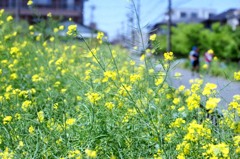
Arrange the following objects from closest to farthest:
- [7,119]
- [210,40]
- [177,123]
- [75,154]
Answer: [75,154], [177,123], [7,119], [210,40]

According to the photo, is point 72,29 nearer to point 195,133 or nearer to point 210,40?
point 195,133

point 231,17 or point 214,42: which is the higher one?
point 231,17

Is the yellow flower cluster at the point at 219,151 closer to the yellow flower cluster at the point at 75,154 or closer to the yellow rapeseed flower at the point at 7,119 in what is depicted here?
the yellow flower cluster at the point at 75,154

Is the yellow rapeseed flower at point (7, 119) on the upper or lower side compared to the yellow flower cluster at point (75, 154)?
upper

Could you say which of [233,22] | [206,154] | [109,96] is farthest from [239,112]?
[233,22]

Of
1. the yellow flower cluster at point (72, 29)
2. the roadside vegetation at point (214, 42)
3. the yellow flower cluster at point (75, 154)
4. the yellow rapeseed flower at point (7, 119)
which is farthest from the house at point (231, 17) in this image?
the yellow flower cluster at point (75, 154)

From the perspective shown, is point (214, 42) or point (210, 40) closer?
point (214, 42)

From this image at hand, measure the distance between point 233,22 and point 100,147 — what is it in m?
31.7

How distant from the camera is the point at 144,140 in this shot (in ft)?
8.51

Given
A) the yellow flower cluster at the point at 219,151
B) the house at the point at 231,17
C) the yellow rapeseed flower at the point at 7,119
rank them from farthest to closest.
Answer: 1. the house at the point at 231,17
2. the yellow rapeseed flower at the point at 7,119
3. the yellow flower cluster at the point at 219,151

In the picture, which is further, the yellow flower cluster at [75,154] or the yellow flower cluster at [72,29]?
the yellow flower cluster at [72,29]

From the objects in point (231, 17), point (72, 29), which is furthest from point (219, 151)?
point (231, 17)

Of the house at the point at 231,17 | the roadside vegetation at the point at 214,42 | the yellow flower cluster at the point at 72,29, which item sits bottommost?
the roadside vegetation at the point at 214,42

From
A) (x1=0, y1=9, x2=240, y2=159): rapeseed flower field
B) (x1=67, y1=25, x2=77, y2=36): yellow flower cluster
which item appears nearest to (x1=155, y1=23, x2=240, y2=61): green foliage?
(x1=0, y1=9, x2=240, y2=159): rapeseed flower field
